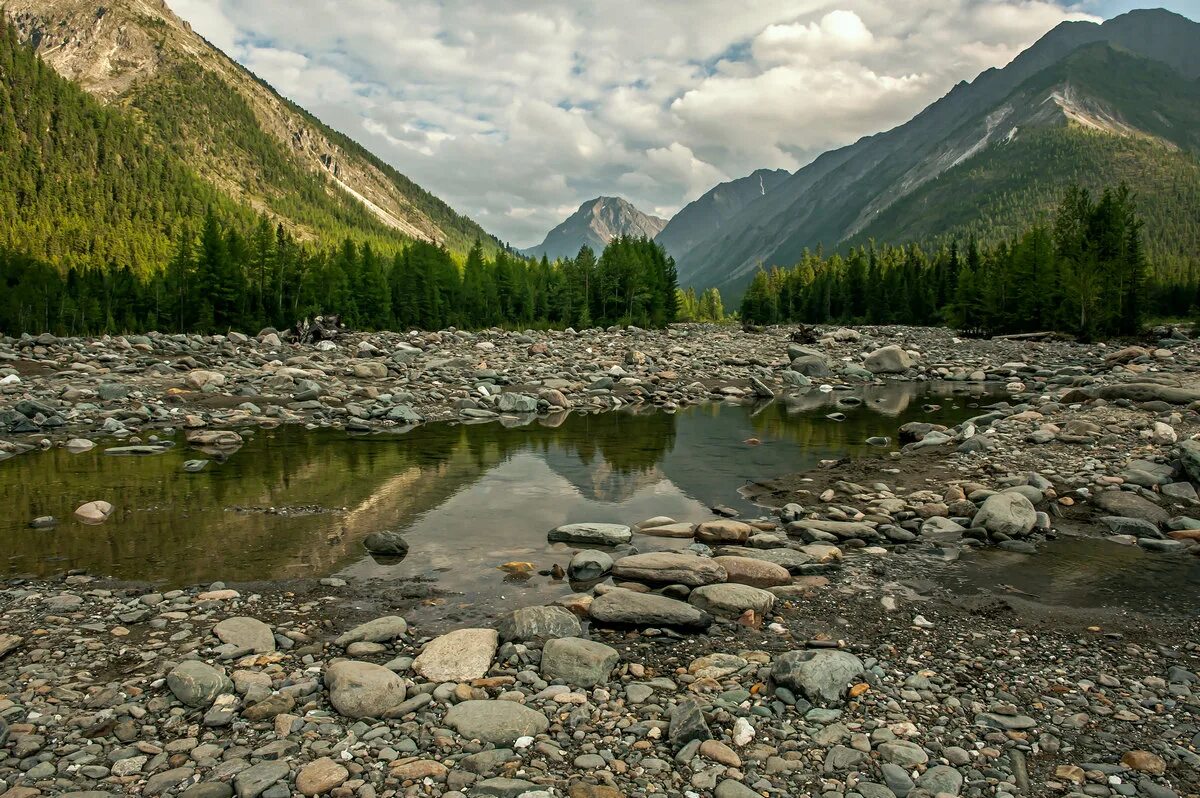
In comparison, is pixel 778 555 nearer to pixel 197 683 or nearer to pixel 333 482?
pixel 197 683

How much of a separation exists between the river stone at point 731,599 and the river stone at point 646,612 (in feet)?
1.01

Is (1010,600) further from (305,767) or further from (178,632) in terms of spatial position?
(178,632)

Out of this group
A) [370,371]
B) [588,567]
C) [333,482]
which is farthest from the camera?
[370,371]

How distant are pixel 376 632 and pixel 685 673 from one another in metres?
3.22

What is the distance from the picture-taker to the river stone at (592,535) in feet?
34.6

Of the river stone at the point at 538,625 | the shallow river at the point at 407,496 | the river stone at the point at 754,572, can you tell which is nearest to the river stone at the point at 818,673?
the river stone at the point at 538,625

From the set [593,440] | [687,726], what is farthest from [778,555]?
[593,440]

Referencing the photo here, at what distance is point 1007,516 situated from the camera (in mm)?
10211

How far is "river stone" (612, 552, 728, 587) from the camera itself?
332 inches

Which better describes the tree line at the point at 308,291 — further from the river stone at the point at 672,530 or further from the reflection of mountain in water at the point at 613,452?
the river stone at the point at 672,530

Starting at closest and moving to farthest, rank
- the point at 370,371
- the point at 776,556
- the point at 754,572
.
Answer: the point at 754,572 < the point at 776,556 < the point at 370,371

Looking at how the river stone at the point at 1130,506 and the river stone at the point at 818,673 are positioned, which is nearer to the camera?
the river stone at the point at 818,673

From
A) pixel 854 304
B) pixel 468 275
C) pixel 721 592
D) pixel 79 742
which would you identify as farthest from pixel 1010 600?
pixel 854 304

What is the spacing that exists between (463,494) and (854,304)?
106 meters
